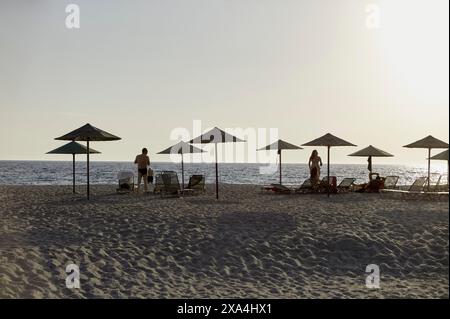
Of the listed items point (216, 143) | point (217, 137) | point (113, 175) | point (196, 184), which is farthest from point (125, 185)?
point (113, 175)

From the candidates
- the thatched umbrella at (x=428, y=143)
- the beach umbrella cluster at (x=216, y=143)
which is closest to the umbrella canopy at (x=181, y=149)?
the beach umbrella cluster at (x=216, y=143)

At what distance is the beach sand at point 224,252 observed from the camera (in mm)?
6266

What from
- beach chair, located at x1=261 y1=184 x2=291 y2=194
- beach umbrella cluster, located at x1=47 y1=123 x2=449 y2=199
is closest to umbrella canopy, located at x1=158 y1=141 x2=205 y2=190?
beach umbrella cluster, located at x1=47 y1=123 x2=449 y2=199

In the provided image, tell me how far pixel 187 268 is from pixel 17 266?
2.45m

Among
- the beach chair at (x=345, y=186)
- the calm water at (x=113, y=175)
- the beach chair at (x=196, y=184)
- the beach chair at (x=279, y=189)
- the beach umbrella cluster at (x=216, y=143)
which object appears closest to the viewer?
the beach umbrella cluster at (x=216, y=143)

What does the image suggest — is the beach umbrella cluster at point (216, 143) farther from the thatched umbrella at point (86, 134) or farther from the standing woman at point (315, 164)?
the standing woman at point (315, 164)

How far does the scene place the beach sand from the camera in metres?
6.27

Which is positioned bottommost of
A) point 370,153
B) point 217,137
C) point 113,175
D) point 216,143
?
point 113,175

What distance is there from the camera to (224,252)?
7.83 meters

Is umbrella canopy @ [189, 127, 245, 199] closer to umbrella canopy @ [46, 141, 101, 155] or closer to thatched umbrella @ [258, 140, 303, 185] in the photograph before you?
umbrella canopy @ [46, 141, 101, 155]

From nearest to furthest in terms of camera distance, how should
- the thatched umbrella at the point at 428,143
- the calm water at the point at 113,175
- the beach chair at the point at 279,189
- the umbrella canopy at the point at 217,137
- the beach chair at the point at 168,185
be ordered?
the umbrella canopy at the point at 217,137 → the beach chair at the point at 168,185 → the beach chair at the point at 279,189 → the thatched umbrella at the point at 428,143 → the calm water at the point at 113,175

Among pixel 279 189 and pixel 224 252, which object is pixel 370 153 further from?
pixel 224 252

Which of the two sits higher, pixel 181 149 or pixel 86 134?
pixel 86 134
